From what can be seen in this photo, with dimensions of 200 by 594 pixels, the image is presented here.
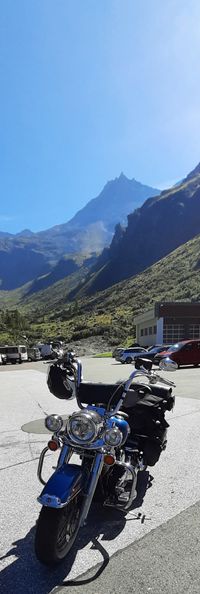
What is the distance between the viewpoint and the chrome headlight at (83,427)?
342 cm

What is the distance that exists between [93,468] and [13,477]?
7.73 feet

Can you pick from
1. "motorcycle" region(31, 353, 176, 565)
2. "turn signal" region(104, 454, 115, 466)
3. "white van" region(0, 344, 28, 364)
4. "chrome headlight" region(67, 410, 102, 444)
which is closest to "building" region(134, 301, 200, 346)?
"white van" region(0, 344, 28, 364)

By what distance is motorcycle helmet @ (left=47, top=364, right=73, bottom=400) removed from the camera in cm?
419

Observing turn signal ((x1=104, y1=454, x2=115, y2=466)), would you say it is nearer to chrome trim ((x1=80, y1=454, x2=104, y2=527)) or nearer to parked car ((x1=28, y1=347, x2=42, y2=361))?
chrome trim ((x1=80, y1=454, x2=104, y2=527))

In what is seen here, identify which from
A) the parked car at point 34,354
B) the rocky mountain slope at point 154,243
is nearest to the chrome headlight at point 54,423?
the parked car at point 34,354

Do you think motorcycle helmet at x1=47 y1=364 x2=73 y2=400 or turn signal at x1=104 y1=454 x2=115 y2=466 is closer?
turn signal at x1=104 y1=454 x2=115 y2=466

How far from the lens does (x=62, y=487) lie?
10.7 ft

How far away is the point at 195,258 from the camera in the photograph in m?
123

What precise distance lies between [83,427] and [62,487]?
0.44m

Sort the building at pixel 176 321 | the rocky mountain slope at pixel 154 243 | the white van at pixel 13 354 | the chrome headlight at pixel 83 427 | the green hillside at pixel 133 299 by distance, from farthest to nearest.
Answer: the rocky mountain slope at pixel 154 243 < the green hillside at pixel 133 299 < the building at pixel 176 321 < the white van at pixel 13 354 < the chrome headlight at pixel 83 427

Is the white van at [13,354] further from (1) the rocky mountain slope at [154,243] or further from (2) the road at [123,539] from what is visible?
(1) the rocky mountain slope at [154,243]

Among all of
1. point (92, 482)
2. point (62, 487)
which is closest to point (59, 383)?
point (92, 482)

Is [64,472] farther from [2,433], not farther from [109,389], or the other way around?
[2,433]

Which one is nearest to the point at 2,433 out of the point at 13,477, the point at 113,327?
the point at 13,477
